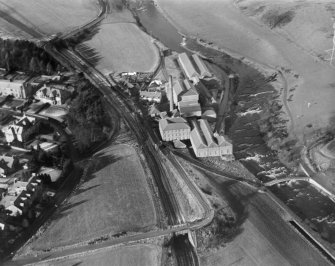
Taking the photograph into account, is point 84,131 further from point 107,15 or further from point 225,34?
point 107,15

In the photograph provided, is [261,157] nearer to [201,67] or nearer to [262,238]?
[262,238]

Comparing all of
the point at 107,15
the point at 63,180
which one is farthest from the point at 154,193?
the point at 107,15

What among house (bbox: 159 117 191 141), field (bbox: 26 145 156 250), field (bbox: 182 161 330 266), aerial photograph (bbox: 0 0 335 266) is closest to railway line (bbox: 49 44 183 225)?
aerial photograph (bbox: 0 0 335 266)

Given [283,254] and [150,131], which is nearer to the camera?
[283,254]

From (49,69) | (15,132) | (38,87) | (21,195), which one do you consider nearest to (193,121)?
(15,132)

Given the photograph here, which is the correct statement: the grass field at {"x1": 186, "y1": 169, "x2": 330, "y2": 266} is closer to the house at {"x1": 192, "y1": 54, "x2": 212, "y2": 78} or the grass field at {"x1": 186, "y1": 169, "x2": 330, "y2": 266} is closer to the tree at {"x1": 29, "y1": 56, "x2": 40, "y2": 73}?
the house at {"x1": 192, "y1": 54, "x2": 212, "y2": 78}

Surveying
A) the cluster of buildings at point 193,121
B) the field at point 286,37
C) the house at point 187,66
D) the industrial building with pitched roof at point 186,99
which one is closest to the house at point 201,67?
the cluster of buildings at point 193,121
